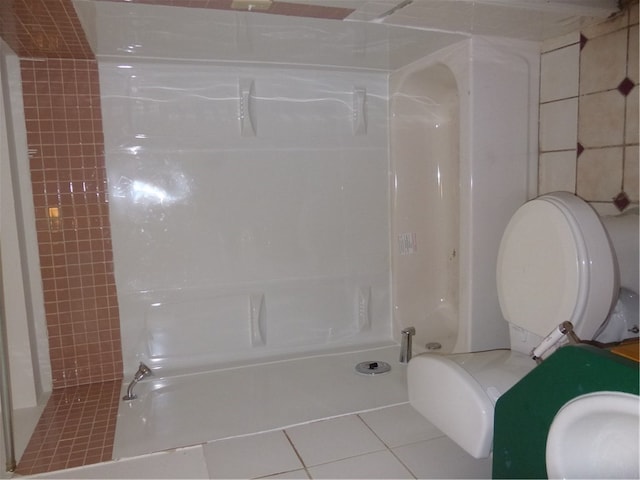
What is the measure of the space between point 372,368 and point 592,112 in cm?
122

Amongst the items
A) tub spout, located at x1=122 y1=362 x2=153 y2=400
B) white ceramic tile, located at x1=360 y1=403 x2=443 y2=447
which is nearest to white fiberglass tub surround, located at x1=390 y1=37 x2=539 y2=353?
white ceramic tile, located at x1=360 y1=403 x2=443 y2=447

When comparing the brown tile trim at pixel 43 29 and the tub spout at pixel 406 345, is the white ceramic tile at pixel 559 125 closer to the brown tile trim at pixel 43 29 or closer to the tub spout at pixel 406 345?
the tub spout at pixel 406 345

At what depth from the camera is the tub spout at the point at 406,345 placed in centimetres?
201

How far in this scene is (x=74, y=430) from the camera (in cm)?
157

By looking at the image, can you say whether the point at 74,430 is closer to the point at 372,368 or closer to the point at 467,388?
the point at 372,368

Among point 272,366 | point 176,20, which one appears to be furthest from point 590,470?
point 176,20

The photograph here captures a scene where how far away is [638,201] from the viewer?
1.43m

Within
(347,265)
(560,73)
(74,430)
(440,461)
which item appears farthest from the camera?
(347,265)

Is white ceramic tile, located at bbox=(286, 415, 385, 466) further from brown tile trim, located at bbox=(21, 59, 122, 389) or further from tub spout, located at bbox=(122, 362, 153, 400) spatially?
brown tile trim, located at bbox=(21, 59, 122, 389)

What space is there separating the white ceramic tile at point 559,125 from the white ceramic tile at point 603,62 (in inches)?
3.0

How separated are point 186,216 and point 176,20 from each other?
2.60ft

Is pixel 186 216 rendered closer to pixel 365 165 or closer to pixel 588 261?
pixel 365 165

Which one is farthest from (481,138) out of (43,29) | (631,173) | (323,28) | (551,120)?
(43,29)

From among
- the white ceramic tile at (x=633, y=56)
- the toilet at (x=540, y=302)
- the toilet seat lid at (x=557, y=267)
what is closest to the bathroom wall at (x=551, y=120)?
the white ceramic tile at (x=633, y=56)
